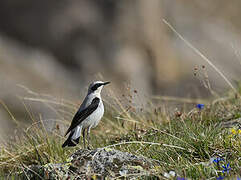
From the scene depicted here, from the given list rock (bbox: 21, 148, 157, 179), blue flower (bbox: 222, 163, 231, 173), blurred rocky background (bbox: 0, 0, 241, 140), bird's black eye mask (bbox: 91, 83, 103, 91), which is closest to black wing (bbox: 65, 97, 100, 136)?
bird's black eye mask (bbox: 91, 83, 103, 91)

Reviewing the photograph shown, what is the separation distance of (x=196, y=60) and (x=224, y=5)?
6.93 metres

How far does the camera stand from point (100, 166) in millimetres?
4566

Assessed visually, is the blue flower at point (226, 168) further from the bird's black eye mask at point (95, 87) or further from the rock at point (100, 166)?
the bird's black eye mask at point (95, 87)

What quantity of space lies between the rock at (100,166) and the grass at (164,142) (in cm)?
11

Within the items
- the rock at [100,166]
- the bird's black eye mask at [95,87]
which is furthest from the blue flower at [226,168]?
the bird's black eye mask at [95,87]

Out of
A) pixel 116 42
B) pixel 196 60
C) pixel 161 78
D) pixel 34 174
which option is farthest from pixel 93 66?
pixel 34 174

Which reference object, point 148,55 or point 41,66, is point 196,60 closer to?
point 148,55

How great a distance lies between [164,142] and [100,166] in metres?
1.02

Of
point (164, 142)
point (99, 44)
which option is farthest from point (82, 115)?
point (99, 44)

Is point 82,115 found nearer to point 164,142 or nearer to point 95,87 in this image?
point 95,87

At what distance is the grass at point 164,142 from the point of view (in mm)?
4586

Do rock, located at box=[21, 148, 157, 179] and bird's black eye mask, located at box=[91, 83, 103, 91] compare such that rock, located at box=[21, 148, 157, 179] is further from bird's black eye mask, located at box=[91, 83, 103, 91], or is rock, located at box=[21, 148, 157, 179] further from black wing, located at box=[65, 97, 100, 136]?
bird's black eye mask, located at box=[91, 83, 103, 91]

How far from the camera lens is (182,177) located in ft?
14.0

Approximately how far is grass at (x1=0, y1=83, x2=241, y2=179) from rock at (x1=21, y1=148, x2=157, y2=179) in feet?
0.36
